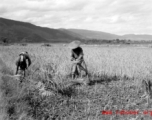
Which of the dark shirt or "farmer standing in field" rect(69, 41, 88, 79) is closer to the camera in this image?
"farmer standing in field" rect(69, 41, 88, 79)

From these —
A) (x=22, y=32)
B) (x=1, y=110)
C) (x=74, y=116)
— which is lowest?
(x=74, y=116)

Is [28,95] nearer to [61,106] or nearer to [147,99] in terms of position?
[61,106]

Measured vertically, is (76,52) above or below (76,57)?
above

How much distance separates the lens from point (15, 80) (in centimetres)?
756

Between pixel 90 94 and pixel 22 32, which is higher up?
pixel 22 32

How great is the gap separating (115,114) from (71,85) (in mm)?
2303

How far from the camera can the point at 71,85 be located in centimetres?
684

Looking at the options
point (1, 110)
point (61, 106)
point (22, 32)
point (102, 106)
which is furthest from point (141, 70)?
point (22, 32)

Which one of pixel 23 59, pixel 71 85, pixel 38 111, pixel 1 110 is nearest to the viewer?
pixel 1 110

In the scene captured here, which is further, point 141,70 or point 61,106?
point 141,70

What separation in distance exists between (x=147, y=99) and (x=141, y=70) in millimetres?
3112

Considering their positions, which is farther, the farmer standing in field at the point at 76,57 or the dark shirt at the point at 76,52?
the dark shirt at the point at 76,52

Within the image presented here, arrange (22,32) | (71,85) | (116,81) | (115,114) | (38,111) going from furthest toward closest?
(22,32) < (116,81) < (71,85) < (38,111) < (115,114)

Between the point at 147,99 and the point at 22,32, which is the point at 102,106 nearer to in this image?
the point at 147,99
